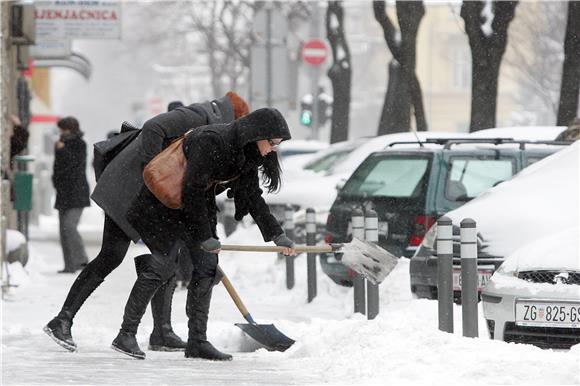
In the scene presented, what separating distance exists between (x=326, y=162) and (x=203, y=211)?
12510 mm

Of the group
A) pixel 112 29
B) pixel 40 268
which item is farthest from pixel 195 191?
pixel 112 29

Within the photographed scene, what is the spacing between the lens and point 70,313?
966 centimetres

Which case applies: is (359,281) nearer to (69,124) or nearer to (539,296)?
(539,296)

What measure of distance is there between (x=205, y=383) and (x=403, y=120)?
65.2ft

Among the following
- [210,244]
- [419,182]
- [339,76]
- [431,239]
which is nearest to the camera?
[210,244]

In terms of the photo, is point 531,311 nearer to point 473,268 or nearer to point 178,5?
point 473,268

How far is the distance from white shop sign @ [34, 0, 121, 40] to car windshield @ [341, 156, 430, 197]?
1011cm

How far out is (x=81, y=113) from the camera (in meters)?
99.2

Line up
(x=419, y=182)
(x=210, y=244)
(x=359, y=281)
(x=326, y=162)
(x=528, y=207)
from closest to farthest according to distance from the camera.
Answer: (x=210, y=244) < (x=528, y=207) < (x=359, y=281) < (x=419, y=182) < (x=326, y=162)

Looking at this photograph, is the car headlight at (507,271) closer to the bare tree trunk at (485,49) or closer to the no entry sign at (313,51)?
the bare tree trunk at (485,49)

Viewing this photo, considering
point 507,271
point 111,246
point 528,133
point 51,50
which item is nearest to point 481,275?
point 507,271

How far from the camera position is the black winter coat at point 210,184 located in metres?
8.85

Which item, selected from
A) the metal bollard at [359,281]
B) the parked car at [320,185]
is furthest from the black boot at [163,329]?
the parked car at [320,185]

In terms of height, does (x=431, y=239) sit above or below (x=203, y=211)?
below
